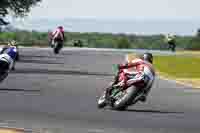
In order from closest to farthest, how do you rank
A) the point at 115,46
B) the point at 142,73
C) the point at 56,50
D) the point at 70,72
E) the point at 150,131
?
the point at 150,131, the point at 142,73, the point at 70,72, the point at 56,50, the point at 115,46

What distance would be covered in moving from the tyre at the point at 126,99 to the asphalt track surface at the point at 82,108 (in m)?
0.20

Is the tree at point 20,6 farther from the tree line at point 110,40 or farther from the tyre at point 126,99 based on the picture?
the tyre at point 126,99

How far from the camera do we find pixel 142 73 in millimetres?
23578

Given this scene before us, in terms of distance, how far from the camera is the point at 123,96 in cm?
2342

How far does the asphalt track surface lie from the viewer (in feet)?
63.4

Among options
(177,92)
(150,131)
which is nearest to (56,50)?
(177,92)

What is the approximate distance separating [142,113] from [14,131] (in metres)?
6.13

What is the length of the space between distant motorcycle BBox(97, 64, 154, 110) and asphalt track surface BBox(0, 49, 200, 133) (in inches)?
8.7

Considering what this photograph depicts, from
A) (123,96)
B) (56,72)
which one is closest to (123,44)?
(56,72)

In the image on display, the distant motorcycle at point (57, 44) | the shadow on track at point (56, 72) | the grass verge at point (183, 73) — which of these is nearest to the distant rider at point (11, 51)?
the shadow on track at point (56, 72)

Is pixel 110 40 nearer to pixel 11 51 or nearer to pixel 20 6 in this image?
pixel 20 6

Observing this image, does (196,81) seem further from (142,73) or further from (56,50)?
(56,50)

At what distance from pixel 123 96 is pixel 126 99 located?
0.55 ft

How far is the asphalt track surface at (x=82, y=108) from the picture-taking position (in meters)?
19.3
